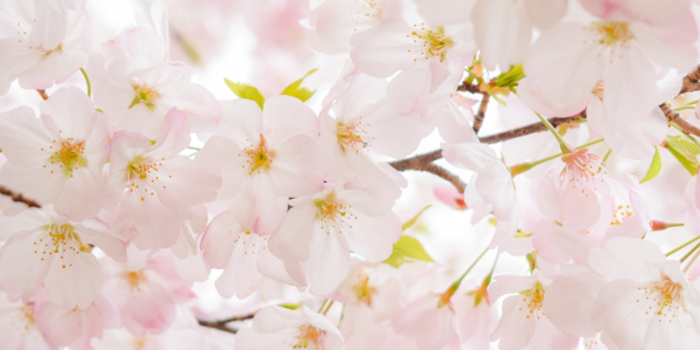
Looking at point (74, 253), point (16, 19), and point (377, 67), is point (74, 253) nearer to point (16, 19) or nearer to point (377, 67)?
point (16, 19)

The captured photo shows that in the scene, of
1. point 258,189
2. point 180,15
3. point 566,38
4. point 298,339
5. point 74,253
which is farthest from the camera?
point 180,15

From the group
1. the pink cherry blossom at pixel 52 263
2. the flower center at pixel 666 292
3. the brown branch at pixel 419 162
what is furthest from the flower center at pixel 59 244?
the flower center at pixel 666 292

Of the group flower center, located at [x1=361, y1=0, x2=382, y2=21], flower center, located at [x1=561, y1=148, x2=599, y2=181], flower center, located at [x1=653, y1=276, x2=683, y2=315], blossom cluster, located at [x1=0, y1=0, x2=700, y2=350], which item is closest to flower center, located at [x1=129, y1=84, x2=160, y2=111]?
blossom cluster, located at [x1=0, y1=0, x2=700, y2=350]

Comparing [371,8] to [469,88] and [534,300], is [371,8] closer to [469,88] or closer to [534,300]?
[469,88]

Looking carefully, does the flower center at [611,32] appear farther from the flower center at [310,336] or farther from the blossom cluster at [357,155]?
the flower center at [310,336]

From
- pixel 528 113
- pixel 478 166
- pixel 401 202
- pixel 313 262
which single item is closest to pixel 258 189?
pixel 313 262

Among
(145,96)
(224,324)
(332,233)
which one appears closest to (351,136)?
(332,233)

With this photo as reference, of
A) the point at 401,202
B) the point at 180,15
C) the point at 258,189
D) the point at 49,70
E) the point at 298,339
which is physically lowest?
the point at 401,202

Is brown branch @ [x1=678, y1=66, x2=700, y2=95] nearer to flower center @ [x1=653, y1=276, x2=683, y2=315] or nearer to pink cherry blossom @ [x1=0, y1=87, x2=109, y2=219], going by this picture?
flower center @ [x1=653, y1=276, x2=683, y2=315]

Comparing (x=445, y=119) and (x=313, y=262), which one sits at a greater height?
(x=445, y=119)
